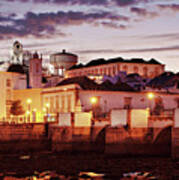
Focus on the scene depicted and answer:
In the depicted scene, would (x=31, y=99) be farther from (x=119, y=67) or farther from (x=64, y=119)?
(x=119, y=67)

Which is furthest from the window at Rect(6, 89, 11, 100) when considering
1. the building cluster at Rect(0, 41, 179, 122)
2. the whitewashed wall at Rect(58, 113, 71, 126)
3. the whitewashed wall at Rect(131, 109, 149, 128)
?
the whitewashed wall at Rect(131, 109, 149, 128)

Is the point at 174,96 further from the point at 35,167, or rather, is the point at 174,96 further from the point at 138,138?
the point at 35,167

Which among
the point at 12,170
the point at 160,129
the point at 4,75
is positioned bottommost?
the point at 12,170

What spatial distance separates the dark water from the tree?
25.5 meters

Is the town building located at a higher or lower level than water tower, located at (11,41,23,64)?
lower

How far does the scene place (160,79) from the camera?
83938 millimetres

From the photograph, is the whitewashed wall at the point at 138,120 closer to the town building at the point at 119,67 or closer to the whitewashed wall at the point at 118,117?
the whitewashed wall at the point at 118,117

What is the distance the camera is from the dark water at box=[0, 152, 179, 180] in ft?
99.5

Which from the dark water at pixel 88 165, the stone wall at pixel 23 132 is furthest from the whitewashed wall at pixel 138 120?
the stone wall at pixel 23 132

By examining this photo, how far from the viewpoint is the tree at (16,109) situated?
2627 inches

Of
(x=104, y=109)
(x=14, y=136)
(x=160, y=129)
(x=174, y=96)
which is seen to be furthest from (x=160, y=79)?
(x=160, y=129)

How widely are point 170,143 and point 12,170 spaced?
43.2ft

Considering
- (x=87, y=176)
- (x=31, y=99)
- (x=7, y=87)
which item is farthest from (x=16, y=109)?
(x=87, y=176)

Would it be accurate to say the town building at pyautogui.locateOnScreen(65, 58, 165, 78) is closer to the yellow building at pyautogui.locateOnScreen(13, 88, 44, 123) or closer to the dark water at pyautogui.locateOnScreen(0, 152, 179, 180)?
the yellow building at pyautogui.locateOnScreen(13, 88, 44, 123)
